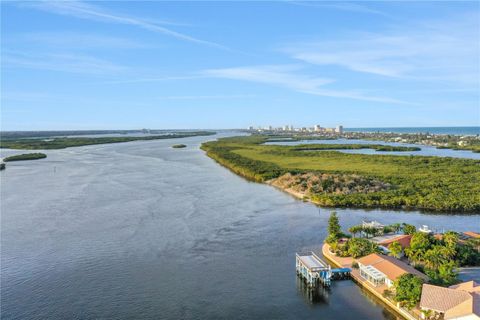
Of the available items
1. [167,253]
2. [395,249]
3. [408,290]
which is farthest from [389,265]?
[167,253]

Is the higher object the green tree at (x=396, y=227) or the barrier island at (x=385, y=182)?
the barrier island at (x=385, y=182)

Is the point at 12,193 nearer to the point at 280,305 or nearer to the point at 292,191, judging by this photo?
the point at 292,191

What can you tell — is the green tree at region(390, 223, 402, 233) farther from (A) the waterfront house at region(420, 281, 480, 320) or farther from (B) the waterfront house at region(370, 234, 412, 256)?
(A) the waterfront house at region(420, 281, 480, 320)

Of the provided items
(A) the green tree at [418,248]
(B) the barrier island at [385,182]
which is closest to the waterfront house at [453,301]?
(A) the green tree at [418,248]

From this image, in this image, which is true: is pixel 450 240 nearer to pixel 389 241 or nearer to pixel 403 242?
pixel 403 242

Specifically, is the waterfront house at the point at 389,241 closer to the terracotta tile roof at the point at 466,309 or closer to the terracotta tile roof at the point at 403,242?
the terracotta tile roof at the point at 403,242

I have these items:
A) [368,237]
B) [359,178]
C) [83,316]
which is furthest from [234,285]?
[359,178]

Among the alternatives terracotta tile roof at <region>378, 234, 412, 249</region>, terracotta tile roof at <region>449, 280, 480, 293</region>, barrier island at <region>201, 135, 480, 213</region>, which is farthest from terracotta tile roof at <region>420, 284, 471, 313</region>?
barrier island at <region>201, 135, 480, 213</region>
